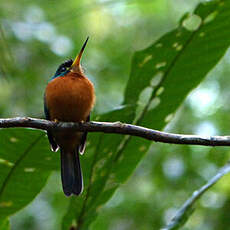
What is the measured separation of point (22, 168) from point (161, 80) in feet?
2.47

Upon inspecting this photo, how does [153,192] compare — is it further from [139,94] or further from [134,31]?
[134,31]

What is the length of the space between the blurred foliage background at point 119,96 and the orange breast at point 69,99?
40 centimetres

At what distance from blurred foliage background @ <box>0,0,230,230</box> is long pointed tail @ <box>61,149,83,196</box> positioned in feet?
1.94

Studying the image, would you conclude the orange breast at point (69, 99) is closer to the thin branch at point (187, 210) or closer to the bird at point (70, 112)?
the bird at point (70, 112)

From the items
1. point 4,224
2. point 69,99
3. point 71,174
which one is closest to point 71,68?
point 69,99

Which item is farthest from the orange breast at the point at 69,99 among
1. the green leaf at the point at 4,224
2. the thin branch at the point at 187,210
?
the thin branch at the point at 187,210

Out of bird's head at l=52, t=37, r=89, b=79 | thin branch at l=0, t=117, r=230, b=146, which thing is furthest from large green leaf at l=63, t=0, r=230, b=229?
bird's head at l=52, t=37, r=89, b=79

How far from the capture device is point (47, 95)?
2.58m

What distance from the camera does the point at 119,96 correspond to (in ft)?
15.0

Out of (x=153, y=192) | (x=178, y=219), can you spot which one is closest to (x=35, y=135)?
(x=178, y=219)

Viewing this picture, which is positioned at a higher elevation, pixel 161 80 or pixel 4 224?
pixel 161 80

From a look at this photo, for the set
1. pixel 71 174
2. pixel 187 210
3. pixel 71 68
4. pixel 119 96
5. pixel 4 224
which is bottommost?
pixel 187 210

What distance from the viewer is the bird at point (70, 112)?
2465 millimetres

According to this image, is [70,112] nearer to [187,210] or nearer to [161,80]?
[161,80]
